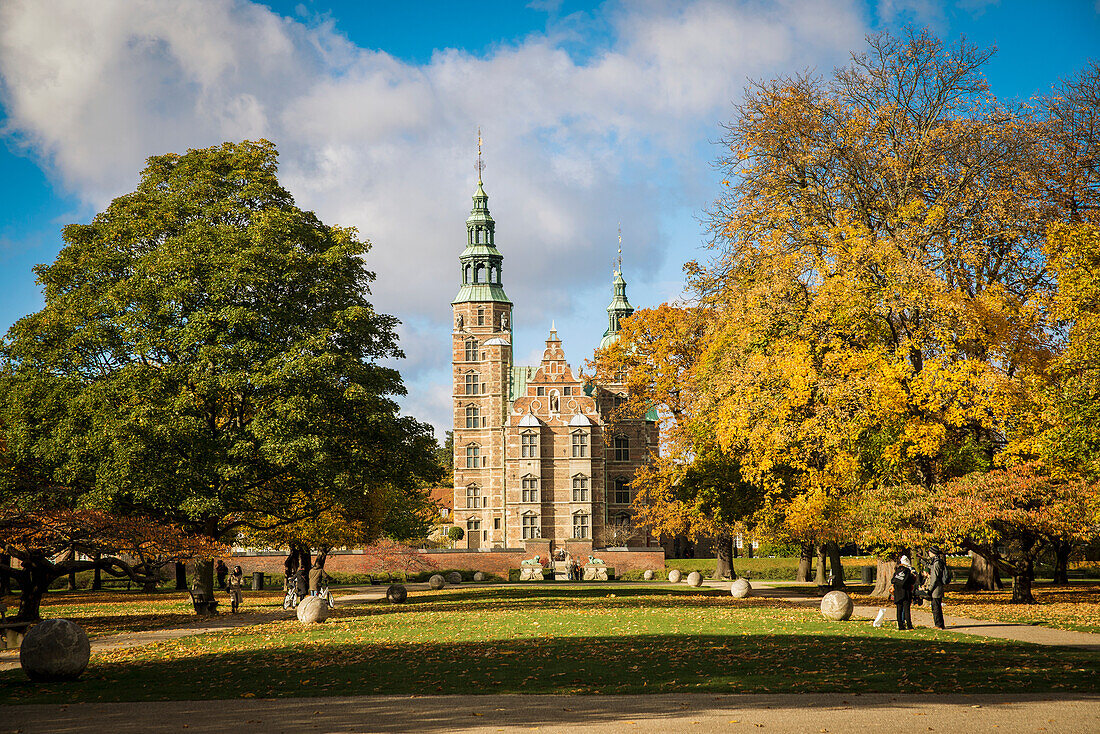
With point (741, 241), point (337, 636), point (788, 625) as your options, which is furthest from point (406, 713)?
point (741, 241)

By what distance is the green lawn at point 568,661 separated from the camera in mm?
12961

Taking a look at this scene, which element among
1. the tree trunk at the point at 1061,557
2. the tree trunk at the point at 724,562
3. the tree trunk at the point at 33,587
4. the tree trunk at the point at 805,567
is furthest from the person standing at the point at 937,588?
the tree trunk at the point at 724,562

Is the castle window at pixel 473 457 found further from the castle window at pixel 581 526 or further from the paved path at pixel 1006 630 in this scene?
the paved path at pixel 1006 630

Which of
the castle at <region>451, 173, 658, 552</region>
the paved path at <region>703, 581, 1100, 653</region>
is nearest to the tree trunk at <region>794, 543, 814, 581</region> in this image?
the paved path at <region>703, 581, 1100, 653</region>

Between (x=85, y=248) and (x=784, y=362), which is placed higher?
(x=85, y=248)

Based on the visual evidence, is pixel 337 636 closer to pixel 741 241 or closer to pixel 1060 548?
pixel 741 241

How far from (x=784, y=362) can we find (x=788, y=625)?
7638 mm

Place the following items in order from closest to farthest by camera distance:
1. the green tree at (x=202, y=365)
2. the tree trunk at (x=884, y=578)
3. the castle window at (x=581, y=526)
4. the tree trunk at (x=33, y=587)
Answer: the tree trunk at (x=33, y=587)
the green tree at (x=202, y=365)
the tree trunk at (x=884, y=578)
the castle window at (x=581, y=526)

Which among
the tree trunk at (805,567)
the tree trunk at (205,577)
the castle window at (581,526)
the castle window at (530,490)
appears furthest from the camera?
the castle window at (581,526)

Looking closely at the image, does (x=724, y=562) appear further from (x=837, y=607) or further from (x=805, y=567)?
(x=837, y=607)

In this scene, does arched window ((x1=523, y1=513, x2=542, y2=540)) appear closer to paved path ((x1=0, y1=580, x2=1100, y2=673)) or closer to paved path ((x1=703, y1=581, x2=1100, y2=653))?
paved path ((x1=0, y1=580, x2=1100, y2=673))

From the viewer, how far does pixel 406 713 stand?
11.1 metres

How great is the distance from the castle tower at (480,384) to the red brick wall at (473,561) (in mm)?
14574

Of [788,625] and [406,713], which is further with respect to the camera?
[788,625]
